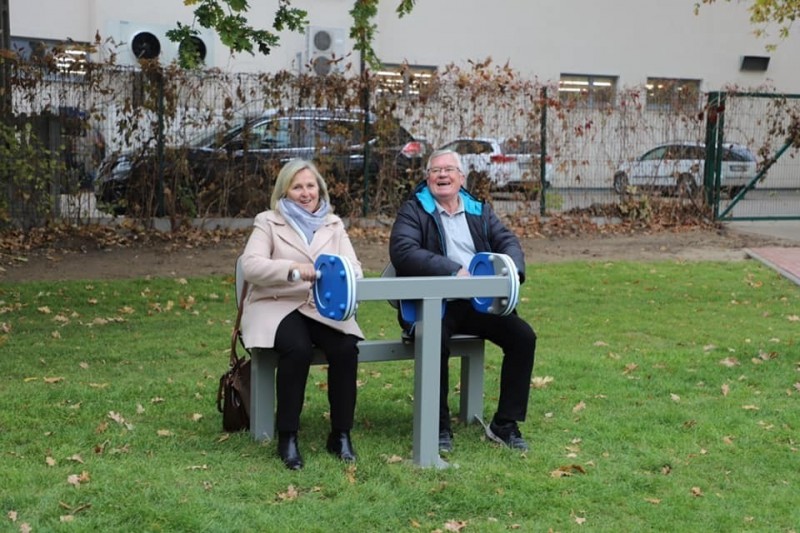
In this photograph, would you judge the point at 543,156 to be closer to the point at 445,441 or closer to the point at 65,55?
the point at 65,55

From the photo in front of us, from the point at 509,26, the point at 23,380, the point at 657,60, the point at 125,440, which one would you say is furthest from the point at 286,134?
the point at 657,60

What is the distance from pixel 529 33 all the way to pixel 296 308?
20.3 metres

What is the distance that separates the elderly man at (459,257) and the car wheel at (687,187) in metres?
10.1

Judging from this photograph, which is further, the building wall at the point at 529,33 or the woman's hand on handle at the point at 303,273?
the building wall at the point at 529,33

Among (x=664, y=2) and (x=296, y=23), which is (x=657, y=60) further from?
(x=296, y=23)

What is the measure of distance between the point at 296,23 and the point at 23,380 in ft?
13.9

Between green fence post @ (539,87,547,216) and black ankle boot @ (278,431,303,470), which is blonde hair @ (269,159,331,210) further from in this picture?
green fence post @ (539,87,547,216)

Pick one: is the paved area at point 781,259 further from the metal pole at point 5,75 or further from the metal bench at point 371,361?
the metal pole at point 5,75

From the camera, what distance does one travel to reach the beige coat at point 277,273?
14.7ft

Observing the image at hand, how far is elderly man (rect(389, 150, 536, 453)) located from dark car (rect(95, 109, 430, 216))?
7.66m

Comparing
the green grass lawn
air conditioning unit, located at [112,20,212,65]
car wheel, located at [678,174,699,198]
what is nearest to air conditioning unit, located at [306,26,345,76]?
air conditioning unit, located at [112,20,212,65]

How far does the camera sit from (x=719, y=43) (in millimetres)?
25203

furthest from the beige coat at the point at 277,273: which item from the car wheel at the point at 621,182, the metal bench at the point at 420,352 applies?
the car wheel at the point at 621,182

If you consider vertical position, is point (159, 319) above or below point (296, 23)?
below
